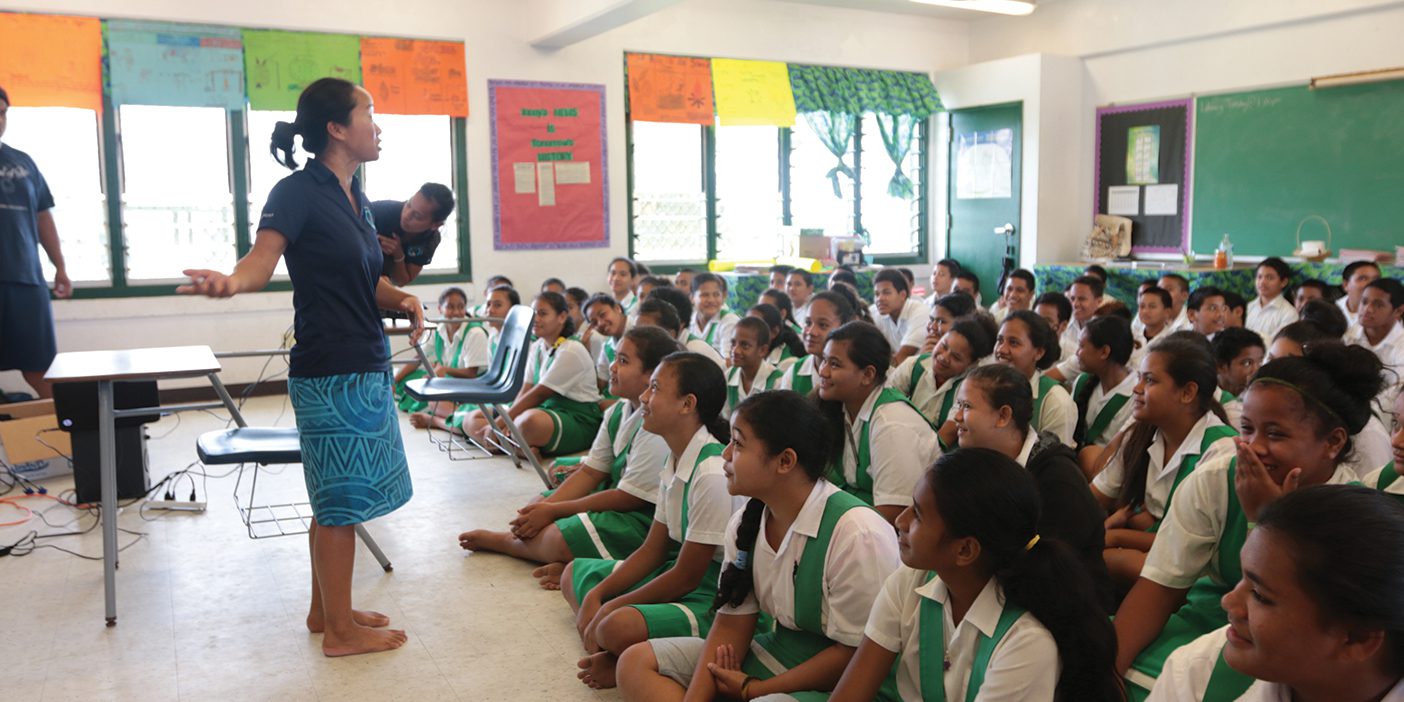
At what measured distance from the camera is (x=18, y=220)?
4879 mm

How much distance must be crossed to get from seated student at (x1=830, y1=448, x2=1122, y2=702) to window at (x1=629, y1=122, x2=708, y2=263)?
6.87 metres

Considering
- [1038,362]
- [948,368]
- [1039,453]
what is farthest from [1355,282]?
[1039,453]

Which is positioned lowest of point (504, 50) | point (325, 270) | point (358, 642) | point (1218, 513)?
point (358, 642)

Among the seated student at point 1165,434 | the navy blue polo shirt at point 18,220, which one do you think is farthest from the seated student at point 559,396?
the seated student at point 1165,434

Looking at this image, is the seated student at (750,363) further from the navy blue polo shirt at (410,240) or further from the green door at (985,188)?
the green door at (985,188)

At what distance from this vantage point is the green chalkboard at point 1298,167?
22.5 ft

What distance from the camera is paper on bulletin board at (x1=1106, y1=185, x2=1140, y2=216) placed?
27.9 ft

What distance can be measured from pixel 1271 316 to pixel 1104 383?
290 cm

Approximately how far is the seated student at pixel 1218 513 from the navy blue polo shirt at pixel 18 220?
499 cm

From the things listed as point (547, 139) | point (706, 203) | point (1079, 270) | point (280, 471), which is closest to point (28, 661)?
point (280, 471)

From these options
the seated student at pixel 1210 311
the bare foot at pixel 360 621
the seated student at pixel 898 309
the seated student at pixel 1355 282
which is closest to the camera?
the bare foot at pixel 360 621

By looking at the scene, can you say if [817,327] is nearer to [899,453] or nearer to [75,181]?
[899,453]

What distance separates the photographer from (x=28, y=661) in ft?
9.02

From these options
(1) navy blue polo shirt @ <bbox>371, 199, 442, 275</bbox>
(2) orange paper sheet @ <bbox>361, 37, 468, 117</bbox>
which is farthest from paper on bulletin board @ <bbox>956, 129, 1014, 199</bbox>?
(1) navy blue polo shirt @ <bbox>371, 199, 442, 275</bbox>
